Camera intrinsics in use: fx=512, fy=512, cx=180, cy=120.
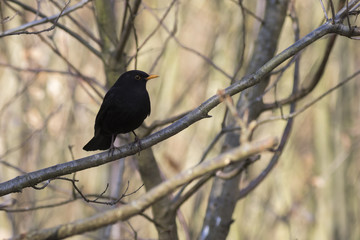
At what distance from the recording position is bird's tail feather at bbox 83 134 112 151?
4801mm

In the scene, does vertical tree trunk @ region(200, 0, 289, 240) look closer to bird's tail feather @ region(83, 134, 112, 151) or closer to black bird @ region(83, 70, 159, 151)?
black bird @ region(83, 70, 159, 151)

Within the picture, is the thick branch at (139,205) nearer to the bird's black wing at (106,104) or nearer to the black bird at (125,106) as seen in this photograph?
the black bird at (125,106)

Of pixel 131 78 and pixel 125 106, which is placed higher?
pixel 131 78

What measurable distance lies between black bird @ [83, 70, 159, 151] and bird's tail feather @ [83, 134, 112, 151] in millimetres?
35

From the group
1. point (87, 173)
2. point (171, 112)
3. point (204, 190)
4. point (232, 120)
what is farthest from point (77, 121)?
point (232, 120)

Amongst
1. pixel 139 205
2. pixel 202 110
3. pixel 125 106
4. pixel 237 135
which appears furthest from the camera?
pixel 237 135

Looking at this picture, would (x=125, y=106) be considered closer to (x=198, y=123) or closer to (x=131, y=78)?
(x=131, y=78)

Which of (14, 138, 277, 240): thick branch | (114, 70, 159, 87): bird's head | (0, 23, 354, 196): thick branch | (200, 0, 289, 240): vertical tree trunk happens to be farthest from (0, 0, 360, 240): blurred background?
(14, 138, 277, 240): thick branch

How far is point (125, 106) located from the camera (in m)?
4.48

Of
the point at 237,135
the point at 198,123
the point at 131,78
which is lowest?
the point at 237,135

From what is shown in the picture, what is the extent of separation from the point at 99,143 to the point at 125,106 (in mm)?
553

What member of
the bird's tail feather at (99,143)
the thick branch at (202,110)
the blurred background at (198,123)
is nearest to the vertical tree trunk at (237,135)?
the bird's tail feather at (99,143)

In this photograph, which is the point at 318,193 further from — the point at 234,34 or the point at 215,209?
the point at 215,209

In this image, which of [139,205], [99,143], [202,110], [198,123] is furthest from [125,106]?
[198,123]
